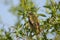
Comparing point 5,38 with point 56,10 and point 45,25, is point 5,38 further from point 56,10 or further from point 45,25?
point 56,10

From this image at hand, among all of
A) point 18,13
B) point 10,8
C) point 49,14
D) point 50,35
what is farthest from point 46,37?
point 10,8

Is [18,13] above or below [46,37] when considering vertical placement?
above

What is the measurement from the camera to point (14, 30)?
4.59 feet

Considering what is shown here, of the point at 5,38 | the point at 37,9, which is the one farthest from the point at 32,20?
the point at 5,38

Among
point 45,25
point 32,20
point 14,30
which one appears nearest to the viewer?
point 32,20

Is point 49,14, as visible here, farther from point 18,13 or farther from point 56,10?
point 18,13

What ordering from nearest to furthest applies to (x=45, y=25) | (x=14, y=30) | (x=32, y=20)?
(x=32, y=20), (x=45, y=25), (x=14, y=30)

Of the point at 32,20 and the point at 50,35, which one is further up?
the point at 32,20

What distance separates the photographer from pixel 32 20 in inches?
46.1

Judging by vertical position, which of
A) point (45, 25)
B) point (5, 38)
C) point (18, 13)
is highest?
point (18, 13)

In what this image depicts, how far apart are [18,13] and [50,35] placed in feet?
0.99

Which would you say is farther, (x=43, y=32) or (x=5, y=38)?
(x=5, y=38)

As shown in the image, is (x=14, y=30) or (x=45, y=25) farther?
(x=14, y=30)

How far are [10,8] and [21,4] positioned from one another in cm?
20
